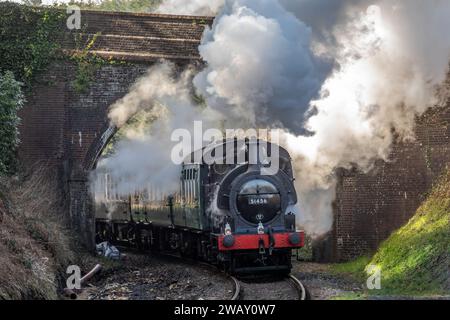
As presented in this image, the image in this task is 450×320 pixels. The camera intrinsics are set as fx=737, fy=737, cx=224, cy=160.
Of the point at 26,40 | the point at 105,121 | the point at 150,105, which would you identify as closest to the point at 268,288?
the point at 105,121

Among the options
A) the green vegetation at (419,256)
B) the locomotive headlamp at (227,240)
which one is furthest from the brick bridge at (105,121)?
the locomotive headlamp at (227,240)

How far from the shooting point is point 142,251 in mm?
21359

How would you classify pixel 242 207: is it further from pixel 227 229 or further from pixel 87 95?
pixel 87 95

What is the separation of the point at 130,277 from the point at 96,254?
140 inches

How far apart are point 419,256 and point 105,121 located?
9.02m

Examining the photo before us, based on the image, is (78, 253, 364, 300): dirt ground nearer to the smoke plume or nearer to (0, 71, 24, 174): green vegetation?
the smoke plume

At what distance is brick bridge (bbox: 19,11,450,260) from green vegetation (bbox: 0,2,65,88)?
0.35 m

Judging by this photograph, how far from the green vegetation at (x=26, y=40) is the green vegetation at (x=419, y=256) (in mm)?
8770

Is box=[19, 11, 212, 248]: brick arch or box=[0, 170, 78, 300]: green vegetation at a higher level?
box=[19, 11, 212, 248]: brick arch

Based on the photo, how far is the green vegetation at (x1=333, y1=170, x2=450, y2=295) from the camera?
1173 cm

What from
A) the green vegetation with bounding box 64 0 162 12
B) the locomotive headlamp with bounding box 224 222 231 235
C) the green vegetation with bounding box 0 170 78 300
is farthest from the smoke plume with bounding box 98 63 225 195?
the green vegetation with bounding box 64 0 162 12

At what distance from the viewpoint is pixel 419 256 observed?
12.9 meters
